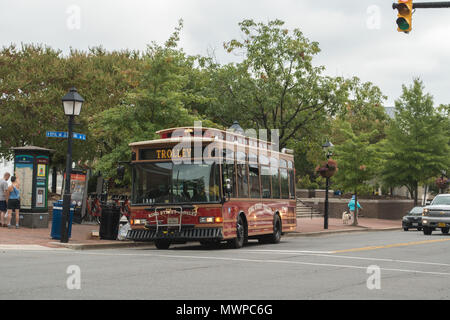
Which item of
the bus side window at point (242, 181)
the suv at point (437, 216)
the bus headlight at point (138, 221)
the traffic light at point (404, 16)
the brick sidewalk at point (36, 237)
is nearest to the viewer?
the traffic light at point (404, 16)

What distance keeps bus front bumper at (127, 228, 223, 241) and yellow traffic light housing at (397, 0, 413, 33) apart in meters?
7.49

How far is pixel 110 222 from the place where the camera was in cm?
2125

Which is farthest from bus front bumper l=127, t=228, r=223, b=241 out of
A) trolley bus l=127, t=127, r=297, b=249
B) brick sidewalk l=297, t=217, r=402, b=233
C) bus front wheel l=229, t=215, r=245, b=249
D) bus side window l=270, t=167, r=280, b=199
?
brick sidewalk l=297, t=217, r=402, b=233

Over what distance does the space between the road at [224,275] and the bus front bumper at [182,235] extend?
4.03 feet

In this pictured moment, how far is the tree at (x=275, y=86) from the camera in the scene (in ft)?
99.5

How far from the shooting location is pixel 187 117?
24.9m

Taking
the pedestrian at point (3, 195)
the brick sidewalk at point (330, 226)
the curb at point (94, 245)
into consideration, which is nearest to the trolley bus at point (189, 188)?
the curb at point (94, 245)

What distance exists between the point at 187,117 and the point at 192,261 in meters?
11.2

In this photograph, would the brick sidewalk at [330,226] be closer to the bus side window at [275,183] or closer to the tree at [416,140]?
the tree at [416,140]

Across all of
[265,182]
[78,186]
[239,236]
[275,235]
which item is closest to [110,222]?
[239,236]

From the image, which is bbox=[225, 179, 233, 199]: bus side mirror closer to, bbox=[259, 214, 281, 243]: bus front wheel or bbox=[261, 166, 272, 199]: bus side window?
bbox=[261, 166, 272, 199]: bus side window

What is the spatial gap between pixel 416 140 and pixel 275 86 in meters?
22.1
